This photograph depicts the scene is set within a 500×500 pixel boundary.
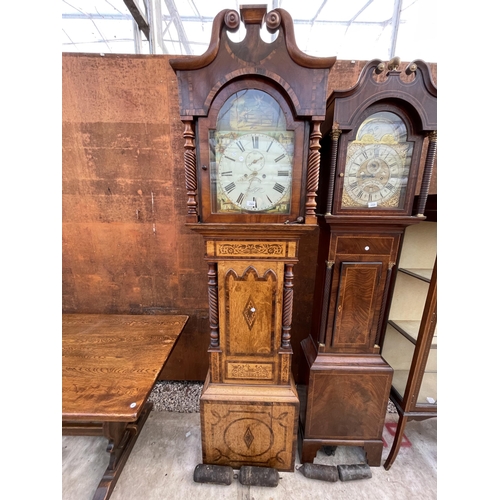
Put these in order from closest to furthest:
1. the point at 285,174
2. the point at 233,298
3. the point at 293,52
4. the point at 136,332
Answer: the point at 293,52 < the point at 285,174 < the point at 233,298 < the point at 136,332

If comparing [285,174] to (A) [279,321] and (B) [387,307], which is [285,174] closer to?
(A) [279,321]

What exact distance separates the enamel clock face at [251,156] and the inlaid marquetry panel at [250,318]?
0.32 metres

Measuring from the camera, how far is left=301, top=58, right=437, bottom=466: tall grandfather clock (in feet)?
3.73

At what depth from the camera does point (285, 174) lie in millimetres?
1111

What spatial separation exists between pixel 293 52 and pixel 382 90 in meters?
0.49

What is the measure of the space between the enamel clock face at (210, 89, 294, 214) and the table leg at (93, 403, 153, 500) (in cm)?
149

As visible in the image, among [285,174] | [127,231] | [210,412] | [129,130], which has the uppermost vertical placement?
[129,130]

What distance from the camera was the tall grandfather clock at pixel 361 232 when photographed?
114 cm

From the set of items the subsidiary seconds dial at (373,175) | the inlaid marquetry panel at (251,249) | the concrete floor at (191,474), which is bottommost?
the concrete floor at (191,474)

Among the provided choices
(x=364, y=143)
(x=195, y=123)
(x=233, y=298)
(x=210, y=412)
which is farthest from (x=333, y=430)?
(x=195, y=123)

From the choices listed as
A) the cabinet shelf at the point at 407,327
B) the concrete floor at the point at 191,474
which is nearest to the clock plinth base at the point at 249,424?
the concrete floor at the point at 191,474

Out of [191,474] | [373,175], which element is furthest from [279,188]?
[191,474]

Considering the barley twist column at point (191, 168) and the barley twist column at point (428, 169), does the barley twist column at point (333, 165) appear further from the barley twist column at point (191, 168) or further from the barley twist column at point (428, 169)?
the barley twist column at point (191, 168)

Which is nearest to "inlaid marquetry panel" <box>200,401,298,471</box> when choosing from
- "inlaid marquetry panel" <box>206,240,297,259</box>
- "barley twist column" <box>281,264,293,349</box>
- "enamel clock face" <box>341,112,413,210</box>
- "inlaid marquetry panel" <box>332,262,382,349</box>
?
"barley twist column" <box>281,264,293,349</box>
